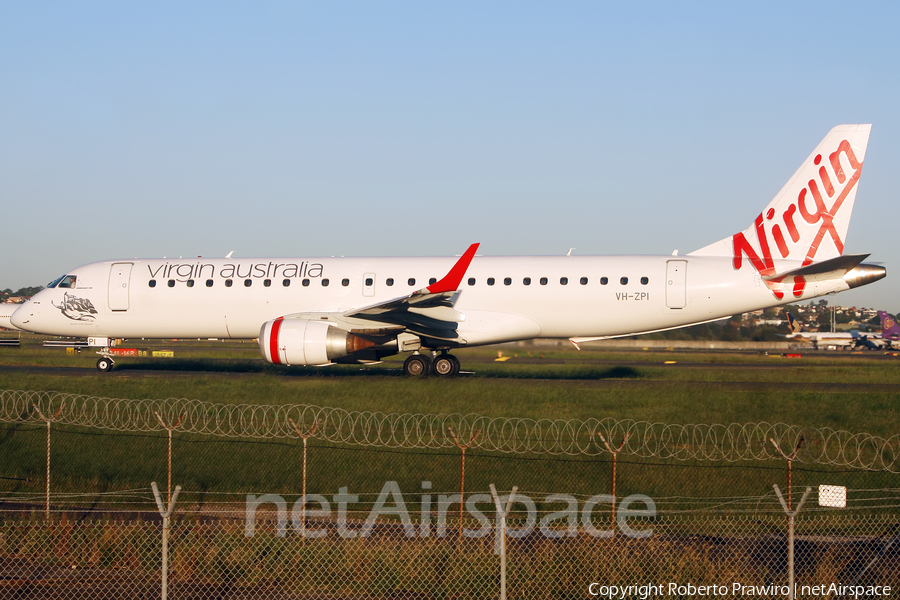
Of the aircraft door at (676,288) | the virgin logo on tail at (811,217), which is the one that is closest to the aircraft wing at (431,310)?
the aircraft door at (676,288)

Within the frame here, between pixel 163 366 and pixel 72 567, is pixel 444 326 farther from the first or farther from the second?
pixel 72 567

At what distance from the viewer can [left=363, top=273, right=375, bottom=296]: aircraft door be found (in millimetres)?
22922

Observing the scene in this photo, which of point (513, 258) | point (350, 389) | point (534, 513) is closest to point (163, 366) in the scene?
point (350, 389)

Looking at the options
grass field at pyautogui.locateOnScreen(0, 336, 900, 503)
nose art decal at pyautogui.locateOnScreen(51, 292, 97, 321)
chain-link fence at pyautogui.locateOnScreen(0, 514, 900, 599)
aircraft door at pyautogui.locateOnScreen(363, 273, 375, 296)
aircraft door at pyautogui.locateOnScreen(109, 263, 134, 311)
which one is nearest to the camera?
chain-link fence at pyautogui.locateOnScreen(0, 514, 900, 599)

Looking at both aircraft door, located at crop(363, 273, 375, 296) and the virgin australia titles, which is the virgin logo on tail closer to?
aircraft door, located at crop(363, 273, 375, 296)

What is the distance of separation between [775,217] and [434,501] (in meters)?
15.4

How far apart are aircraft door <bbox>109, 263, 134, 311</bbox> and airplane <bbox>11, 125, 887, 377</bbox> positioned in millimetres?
42

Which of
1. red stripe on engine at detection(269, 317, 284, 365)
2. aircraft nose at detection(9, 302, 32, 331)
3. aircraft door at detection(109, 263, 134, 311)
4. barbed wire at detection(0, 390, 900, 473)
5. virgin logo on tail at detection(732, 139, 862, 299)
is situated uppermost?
virgin logo on tail at detection(732, 139, 862, 299)

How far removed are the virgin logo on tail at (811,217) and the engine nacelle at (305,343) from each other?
36.7 ft

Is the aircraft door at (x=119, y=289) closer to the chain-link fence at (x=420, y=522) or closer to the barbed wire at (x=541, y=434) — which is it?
the barbed wire at (x=541, y=434)

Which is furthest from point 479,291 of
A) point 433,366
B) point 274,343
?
point 274,343

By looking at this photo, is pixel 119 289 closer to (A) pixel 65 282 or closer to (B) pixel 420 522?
(A) pixel 65 282

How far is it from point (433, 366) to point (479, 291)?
2635mm

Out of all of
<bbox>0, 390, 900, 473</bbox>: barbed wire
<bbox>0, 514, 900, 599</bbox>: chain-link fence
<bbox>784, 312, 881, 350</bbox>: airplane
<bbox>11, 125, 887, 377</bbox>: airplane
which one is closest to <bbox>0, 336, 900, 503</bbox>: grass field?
<bbox>0, 390, 900, 473</bbox>: barbed wire
